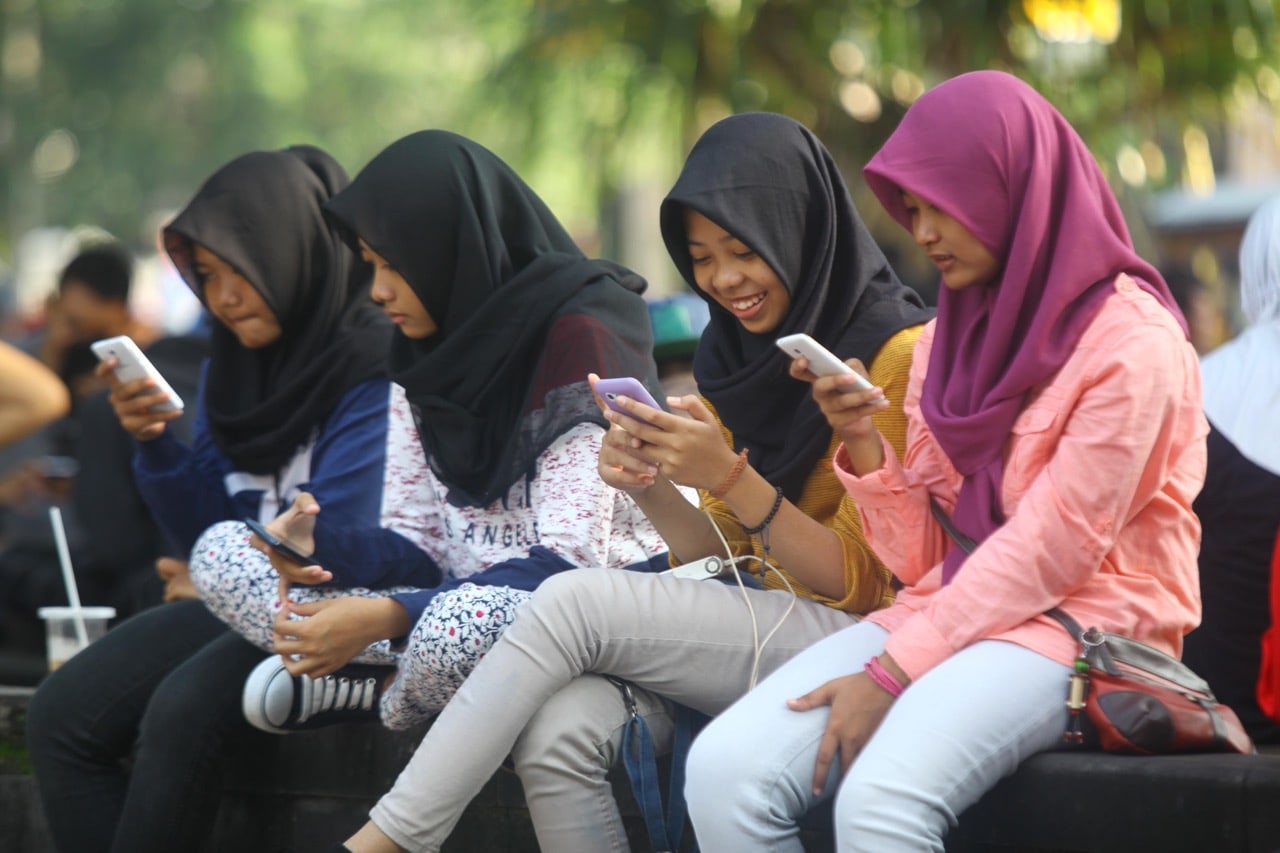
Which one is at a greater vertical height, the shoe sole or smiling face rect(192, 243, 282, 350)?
smiling face rect(192, 243, 282, 350)

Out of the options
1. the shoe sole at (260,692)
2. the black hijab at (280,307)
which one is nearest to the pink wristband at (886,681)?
the shoe sole at (260,692)

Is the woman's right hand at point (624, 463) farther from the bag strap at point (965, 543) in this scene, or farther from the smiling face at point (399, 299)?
the smiling face at point (399, 299)

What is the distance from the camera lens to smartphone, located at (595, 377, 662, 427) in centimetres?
292

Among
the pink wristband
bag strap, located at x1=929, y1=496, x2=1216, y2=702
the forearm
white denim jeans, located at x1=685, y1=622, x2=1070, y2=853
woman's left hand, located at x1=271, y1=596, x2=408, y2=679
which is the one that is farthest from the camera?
woman's left hand, located at x1=271, y1=596, x2=408, y2=679

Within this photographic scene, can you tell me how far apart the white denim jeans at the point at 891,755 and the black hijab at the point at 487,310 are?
2.94ft

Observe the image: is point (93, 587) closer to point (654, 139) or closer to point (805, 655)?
point (805, 655)

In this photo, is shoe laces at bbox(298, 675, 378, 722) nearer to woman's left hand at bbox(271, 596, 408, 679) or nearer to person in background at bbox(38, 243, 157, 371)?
woman's left hand at bbox(271, 596, 408, 679)

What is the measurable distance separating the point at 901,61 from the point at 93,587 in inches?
178

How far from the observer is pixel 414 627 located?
322 centimetres

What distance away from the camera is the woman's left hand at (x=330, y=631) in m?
3.18

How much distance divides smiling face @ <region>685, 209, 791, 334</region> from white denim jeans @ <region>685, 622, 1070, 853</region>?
2.50 ft

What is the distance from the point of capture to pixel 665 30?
8.05m

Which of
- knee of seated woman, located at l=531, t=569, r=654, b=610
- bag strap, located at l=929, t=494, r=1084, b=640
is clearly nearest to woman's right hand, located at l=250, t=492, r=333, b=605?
knee of seated woman, located at l=531, t=569, r=654, b=610

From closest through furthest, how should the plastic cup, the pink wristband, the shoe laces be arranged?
the pink wristband
the shoe laces
the plastic cup
